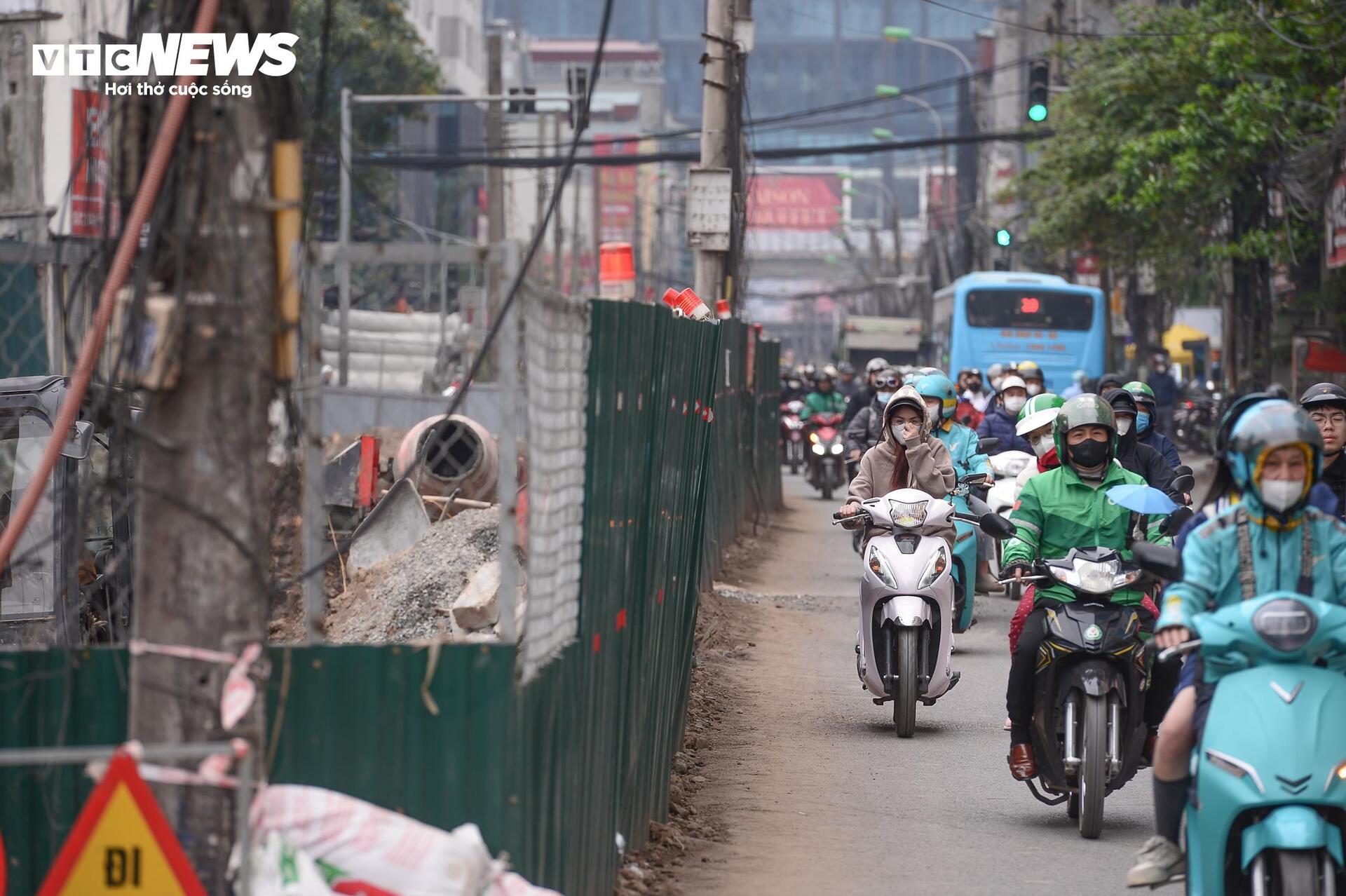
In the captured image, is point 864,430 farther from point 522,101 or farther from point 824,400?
point 522,101

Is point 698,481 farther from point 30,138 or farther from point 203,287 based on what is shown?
point 30,138

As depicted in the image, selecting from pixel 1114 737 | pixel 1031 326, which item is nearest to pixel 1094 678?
pixel 1114 737

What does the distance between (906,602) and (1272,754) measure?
4580mm

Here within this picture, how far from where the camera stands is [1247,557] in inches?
215

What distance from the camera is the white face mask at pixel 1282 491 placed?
208 inches

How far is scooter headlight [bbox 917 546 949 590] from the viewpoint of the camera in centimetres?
964

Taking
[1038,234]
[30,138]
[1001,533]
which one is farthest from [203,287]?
[1038,234]

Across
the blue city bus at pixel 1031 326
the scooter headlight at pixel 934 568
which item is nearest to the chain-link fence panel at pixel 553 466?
the scooter headlight at pixel 934 568

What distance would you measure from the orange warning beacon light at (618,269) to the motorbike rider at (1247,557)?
11098 millimetres

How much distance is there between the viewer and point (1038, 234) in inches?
1374

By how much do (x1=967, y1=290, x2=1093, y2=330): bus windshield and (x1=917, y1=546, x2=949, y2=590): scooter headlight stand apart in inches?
1010

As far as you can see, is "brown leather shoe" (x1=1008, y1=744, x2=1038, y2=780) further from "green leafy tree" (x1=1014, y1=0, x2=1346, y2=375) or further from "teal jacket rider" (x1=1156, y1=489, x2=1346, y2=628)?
"green leafy tree" (x1=1014, y1=0, x2=1346, y2=375)

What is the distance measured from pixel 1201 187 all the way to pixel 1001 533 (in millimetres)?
20170

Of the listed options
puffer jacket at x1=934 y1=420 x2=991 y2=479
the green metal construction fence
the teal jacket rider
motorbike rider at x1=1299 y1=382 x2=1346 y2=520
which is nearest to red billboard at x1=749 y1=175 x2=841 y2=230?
puffer jacket at x1=934 y1=420 x2=991 y2=479
